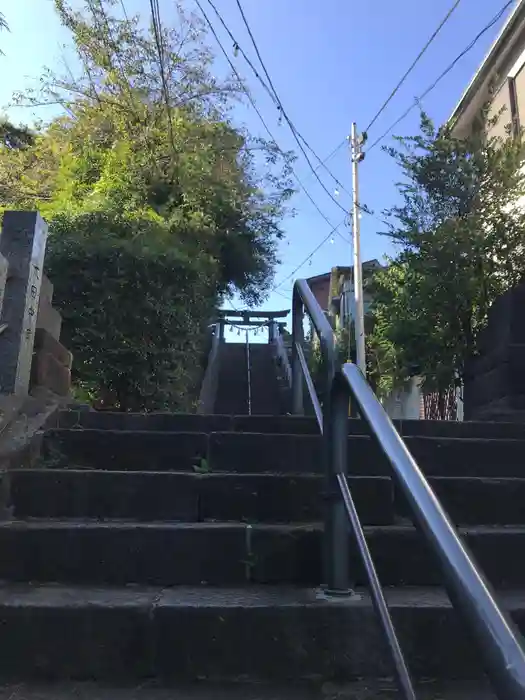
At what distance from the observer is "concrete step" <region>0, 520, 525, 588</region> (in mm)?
2162

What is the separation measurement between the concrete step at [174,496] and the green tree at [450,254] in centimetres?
299

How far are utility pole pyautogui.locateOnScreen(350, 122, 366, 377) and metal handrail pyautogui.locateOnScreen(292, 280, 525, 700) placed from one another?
9.95 metres

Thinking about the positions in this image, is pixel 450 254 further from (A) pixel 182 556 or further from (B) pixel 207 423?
(A) pixel 182 556

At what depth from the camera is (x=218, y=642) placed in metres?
1.84

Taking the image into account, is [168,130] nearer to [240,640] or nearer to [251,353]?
[251,353]

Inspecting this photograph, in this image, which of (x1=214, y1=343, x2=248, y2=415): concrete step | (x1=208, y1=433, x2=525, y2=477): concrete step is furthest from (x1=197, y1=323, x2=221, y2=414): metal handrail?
(x1=208, y1=433, x2=525, y2=477): concrete step

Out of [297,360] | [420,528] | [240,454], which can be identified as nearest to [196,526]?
[240,454]

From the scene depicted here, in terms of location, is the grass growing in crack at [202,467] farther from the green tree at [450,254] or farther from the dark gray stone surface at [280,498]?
the green tree at [450,254]

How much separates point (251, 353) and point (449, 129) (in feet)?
Answer: 25.4

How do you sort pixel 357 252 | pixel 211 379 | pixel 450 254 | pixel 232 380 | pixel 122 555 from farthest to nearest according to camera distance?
pixel 357 252 < pixel 232 380 < pixel 211 379 < pixel 450 254 < pixel 122 555

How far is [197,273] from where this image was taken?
6285 millimetres

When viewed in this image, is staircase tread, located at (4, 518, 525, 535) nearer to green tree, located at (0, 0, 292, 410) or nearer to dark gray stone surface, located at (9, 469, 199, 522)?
dark gray stone surface, located at (9, 469, 199, 522)

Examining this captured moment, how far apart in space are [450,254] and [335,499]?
3620mm

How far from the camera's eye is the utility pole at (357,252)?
42.0ft
